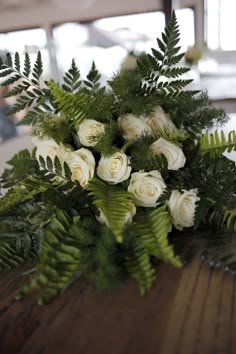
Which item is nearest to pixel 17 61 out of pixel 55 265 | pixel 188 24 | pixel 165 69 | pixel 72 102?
pixel 72 102

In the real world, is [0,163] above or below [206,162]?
below

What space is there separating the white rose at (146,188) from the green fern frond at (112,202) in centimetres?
1

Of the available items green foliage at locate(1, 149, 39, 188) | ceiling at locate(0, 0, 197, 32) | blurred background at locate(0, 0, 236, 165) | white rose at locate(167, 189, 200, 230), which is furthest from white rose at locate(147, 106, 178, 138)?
ceiling at locate(0, 0, 197, 32)

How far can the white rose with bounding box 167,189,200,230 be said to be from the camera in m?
A: 0.53

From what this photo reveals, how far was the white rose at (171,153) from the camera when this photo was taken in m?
0.54

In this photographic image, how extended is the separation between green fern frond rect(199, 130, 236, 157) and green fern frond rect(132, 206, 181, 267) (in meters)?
0.14

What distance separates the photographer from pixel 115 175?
532 millimetres

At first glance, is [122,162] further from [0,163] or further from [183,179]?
[0,163]

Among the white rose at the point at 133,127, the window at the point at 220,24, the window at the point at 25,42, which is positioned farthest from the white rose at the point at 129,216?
the window at the point at 220,24

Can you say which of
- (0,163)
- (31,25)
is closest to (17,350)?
(0,163)

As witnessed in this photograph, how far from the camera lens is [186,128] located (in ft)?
2.04

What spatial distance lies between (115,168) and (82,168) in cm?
5

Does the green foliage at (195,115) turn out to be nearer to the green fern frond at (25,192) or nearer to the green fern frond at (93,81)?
the green fern frond at (93,81)

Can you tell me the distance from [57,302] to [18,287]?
0.07 meters
